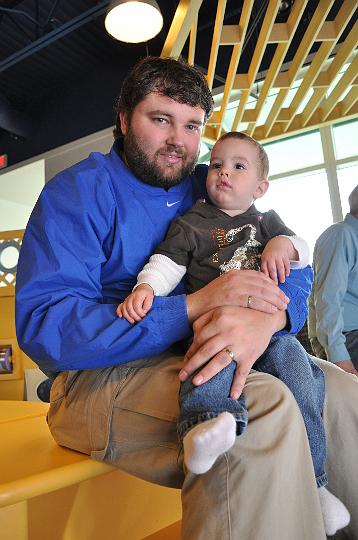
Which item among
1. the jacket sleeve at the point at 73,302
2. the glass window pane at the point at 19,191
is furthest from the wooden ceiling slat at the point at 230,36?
the glass window pane at the point at 19,191

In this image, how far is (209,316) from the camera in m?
1.07

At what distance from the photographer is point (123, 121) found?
157cm

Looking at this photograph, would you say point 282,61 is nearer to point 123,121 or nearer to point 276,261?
point 123,121

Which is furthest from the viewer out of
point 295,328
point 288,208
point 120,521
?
point 288,208

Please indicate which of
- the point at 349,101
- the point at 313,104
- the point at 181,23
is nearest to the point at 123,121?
the point at 181,23

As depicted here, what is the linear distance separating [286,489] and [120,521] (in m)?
0.87

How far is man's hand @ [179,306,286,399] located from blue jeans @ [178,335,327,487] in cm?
2

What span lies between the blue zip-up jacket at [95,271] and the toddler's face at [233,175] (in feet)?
0.43

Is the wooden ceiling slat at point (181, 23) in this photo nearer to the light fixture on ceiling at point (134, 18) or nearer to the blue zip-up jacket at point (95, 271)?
the blue zip-up jacket at point (95, 271)

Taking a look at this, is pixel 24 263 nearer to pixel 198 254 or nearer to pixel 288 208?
pixel 198 254

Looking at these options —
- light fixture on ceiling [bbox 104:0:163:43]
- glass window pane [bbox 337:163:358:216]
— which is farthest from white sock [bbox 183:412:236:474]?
glass window pane [bbox 337:163:358:216]

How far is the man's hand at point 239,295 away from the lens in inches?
43.0

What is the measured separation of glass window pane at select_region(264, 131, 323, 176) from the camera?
7.80m

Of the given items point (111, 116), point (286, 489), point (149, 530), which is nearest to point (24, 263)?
point (286, 489)
